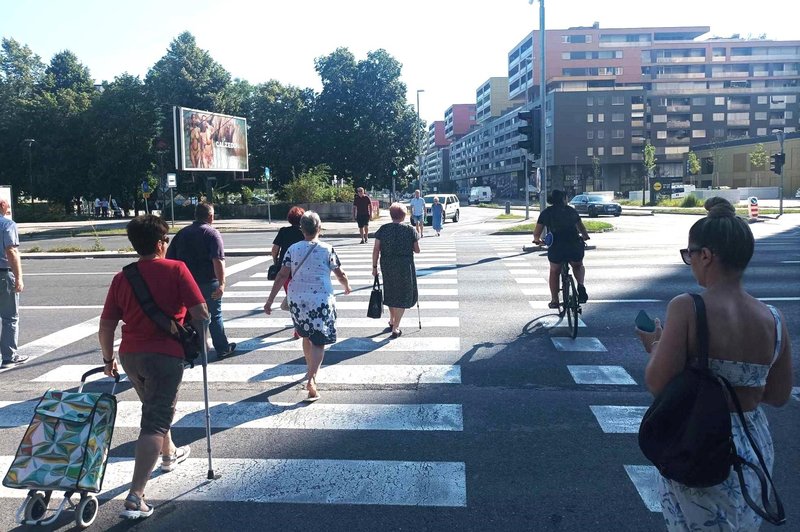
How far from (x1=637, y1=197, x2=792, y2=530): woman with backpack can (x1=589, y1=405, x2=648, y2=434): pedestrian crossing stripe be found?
287 centimetres

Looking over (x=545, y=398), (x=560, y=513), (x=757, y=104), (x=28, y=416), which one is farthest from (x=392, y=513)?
(x=757, y=104)

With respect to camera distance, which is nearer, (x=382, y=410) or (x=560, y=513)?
(x=560, y=513)

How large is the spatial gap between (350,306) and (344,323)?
139 centimetres

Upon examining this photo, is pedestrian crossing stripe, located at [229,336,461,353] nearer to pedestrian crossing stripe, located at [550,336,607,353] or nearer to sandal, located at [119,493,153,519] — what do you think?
pedestrian crossing stripe, located at [550,336,607,353]

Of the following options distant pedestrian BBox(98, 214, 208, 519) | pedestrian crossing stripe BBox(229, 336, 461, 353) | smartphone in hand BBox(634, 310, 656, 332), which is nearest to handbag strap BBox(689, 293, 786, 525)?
smartphone in hand BBox(634, 310, 656, 332)

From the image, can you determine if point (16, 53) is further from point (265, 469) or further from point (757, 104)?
point (757, 104)

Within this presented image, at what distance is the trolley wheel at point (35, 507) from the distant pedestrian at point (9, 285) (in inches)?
168

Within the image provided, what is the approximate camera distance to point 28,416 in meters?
6.05

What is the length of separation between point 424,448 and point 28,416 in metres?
3.66

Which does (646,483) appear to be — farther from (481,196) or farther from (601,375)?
(481,196)

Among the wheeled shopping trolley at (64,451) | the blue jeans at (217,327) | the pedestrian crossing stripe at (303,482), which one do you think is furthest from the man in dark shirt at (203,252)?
the wheeled shopping trolley at (64,451)

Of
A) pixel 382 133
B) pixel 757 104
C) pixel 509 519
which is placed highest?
pixel 757 104

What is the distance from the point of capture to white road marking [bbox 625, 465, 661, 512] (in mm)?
4113

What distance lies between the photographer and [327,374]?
732cm
